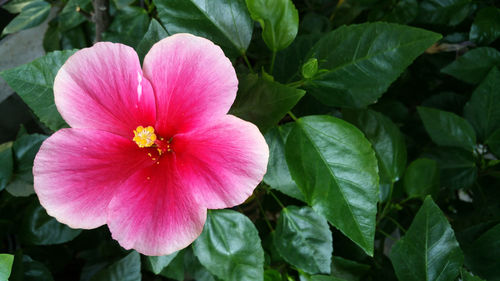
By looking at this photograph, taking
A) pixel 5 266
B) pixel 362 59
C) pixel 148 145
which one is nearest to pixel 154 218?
pixel 148 145

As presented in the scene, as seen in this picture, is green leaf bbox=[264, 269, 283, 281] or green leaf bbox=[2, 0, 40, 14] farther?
green leaf bbox=[2, 0, 40, 14]

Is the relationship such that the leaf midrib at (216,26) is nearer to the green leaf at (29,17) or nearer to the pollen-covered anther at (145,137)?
the pollen-covered anther at (145,137)

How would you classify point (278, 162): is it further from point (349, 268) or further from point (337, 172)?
point (349, 268)

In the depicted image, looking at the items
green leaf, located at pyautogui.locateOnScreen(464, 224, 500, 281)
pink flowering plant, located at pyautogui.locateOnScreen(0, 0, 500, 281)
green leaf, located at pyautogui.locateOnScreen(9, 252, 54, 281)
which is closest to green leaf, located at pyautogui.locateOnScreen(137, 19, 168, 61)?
pink flowering plant, located at pyautogui.locateOnScreen(0, 0, 500, 281)

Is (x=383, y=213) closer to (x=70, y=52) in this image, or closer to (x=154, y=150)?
(x=154, y=150)

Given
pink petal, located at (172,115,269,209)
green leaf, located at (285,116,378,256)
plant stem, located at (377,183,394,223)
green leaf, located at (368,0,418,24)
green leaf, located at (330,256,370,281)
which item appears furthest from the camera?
green leaf, located at (368,0,418,24)

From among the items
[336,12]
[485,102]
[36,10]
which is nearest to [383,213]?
[485,102]

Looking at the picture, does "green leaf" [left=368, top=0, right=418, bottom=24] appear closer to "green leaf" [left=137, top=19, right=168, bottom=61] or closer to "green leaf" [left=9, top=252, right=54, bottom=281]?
"green leaf" [left=137, top=19, right=168, bottom=61]
